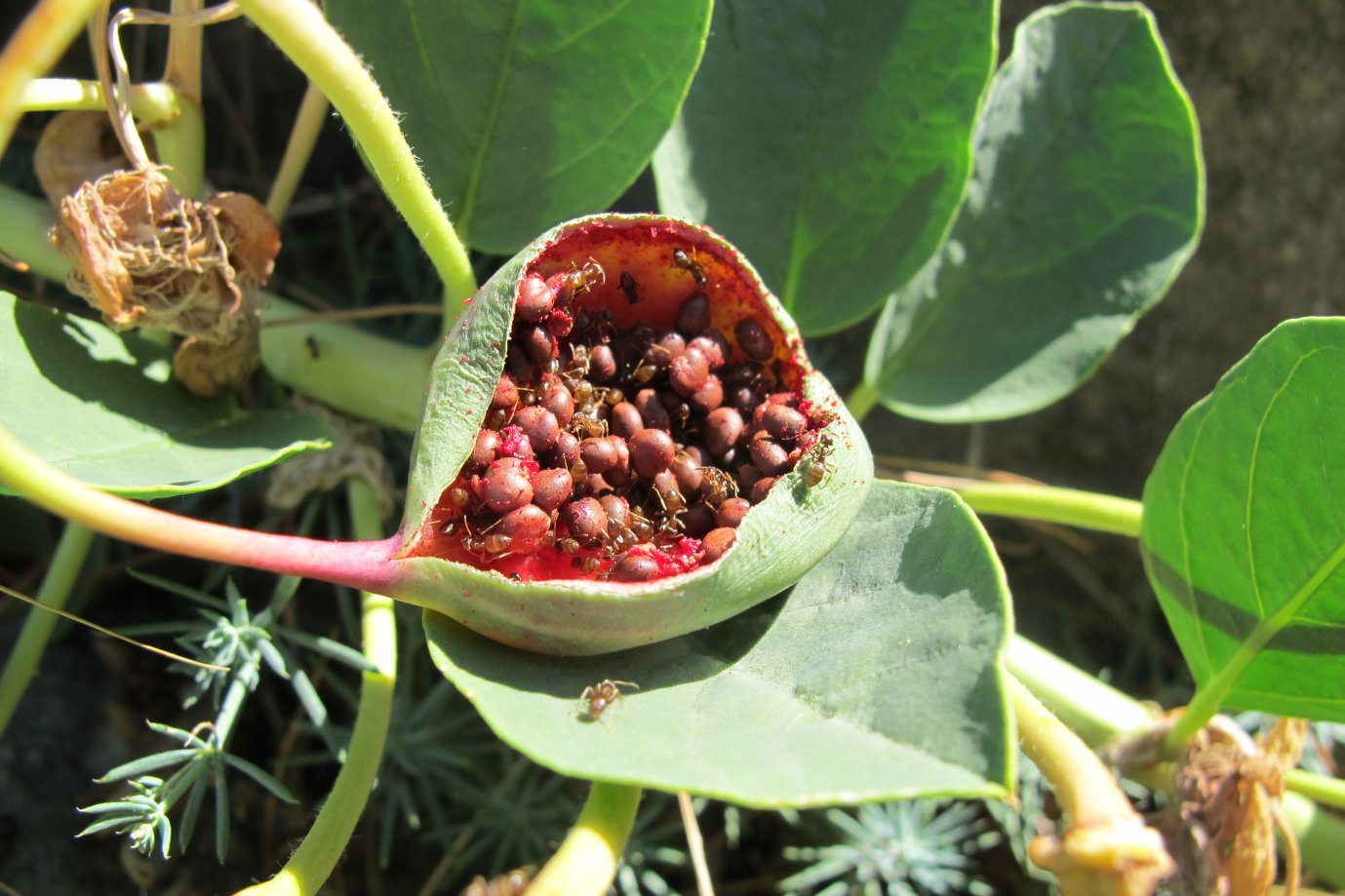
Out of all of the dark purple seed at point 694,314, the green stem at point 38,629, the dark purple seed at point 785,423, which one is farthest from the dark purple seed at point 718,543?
the green stem at point 38,629

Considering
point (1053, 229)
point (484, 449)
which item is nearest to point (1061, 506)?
point (1053, 229)

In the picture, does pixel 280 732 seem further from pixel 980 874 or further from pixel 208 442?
pixel 980 874

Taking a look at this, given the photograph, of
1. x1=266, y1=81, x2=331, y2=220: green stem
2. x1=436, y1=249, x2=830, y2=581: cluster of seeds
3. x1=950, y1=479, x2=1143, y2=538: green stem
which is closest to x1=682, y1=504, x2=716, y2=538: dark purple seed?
x1=436, y1=249, x2=830, y2=581: cluster of seeds

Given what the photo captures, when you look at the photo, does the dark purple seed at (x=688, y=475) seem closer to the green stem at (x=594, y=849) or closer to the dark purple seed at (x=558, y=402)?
the dark purple seed at (x=558, y=402)

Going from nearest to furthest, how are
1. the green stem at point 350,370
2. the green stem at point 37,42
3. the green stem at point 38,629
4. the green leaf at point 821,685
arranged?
the green stem at point 37,42 < the green leaf at point 821,685 < the green stem at point 38,629 < the green stem at point 350,370

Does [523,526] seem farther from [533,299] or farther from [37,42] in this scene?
[37,42]

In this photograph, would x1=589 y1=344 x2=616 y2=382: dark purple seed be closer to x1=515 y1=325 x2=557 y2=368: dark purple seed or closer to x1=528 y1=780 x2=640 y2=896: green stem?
x1=515 y1=325 x2=557 y2=368: dark purple seed

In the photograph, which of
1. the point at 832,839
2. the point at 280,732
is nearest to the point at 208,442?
the point at 280,732
